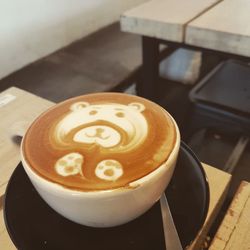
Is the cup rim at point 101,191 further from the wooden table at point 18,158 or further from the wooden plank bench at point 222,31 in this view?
the wooden plank bench at point 222,31

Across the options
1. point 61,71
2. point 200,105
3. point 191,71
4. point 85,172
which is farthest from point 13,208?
point 191,71

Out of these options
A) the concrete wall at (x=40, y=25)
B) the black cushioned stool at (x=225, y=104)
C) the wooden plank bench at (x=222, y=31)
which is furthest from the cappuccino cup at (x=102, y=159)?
the concrete wall at (x=40, y=25)

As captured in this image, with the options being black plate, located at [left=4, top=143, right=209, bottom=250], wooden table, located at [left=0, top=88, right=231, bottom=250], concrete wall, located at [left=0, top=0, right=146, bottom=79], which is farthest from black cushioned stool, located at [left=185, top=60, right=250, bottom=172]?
concrete wall, located at [left=0, top=0, right=146, bottom=79]

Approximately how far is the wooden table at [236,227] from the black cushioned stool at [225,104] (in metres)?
0.74

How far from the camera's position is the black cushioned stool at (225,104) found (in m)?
1.29

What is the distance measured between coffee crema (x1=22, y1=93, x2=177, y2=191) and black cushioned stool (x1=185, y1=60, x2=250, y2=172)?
84 cm

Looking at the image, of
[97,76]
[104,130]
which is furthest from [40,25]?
[104,130]

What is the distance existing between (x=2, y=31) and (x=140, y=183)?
1459mm

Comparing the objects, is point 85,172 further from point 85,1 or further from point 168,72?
point 168,72

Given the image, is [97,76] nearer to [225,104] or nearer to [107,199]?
[225,104]

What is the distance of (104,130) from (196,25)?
74 centimetres

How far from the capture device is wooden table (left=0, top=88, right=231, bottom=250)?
54cm

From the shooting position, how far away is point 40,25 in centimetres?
179

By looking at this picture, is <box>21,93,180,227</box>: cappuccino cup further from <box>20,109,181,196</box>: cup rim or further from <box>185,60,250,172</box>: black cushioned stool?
<box>185,60,250,172</box>: black cushioned stool
